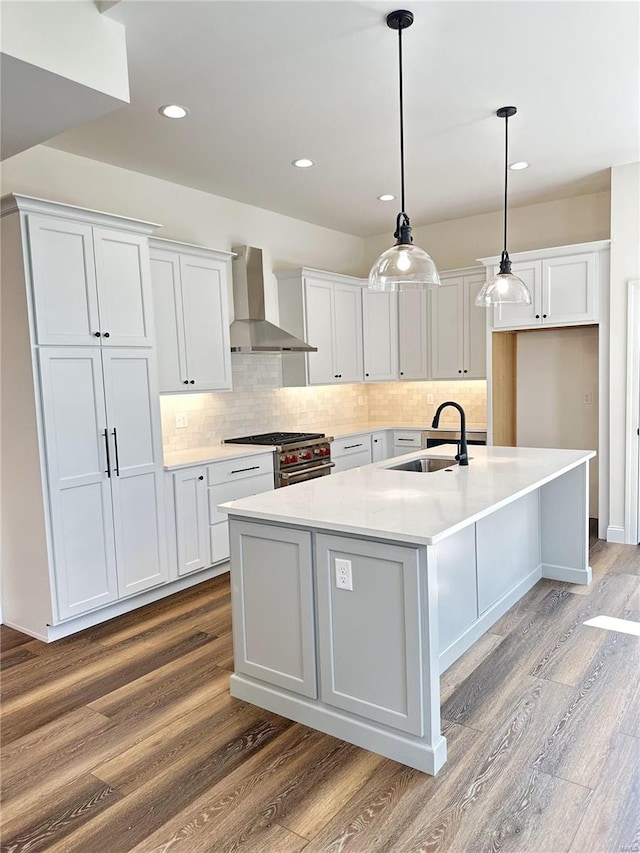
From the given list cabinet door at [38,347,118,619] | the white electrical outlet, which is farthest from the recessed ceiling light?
the white electrical outlet

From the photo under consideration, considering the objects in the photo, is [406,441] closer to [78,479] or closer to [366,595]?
[78,479]

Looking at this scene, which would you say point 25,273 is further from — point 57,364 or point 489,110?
point 489,110

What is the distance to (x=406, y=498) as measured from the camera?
265 cm

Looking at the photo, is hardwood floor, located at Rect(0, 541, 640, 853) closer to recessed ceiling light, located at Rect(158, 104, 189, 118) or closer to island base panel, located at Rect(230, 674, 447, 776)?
island base panel, located at Rect(230, 674, 447, 776)

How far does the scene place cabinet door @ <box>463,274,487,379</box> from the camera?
220 inches

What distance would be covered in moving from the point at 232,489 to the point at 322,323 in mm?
2059

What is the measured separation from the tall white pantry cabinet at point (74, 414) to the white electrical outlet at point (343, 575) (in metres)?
1.86

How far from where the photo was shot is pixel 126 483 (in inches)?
145

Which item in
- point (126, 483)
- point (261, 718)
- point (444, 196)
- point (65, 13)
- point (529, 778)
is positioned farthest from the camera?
point (444, 196)

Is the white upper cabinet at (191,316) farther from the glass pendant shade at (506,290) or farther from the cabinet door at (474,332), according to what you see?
the cabinet door at (474,332)

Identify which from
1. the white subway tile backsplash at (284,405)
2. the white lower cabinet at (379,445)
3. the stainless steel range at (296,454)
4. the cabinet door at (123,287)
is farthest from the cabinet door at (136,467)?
the white lower cabinet at (379,445)

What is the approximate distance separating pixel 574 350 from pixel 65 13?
184 inches

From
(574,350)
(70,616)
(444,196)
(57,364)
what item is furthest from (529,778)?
(444,196)

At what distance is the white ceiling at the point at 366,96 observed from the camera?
2520 millimetres
